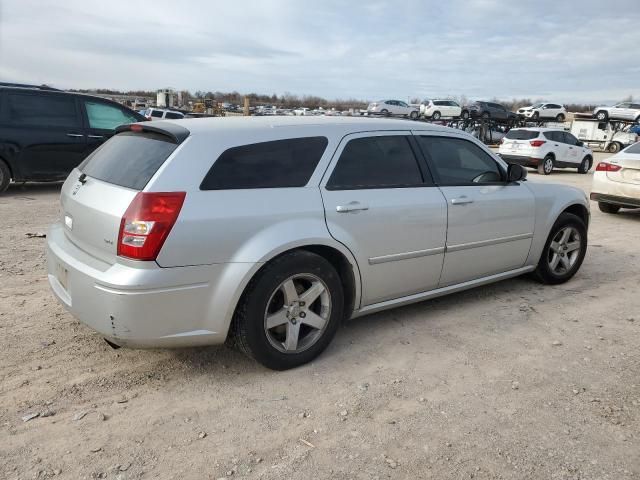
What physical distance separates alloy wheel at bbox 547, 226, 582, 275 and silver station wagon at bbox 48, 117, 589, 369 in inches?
44.9

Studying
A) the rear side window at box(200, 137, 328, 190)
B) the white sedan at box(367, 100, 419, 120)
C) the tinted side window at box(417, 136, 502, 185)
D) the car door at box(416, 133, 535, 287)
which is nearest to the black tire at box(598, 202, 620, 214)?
the car door at box(416, 133, 535, 287)

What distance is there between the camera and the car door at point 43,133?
8805mm

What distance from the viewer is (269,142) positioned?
3316 mm

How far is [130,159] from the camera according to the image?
3.20m

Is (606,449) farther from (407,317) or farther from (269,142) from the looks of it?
(269,142)

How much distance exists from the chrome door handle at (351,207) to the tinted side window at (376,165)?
13cm

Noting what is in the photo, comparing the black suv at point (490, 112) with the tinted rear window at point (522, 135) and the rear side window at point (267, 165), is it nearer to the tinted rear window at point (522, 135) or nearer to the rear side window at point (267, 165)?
the tinted rear window at point (522, 135)

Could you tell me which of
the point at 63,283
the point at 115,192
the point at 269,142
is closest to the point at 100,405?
the point at 63,283

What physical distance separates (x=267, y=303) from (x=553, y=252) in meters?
3.36

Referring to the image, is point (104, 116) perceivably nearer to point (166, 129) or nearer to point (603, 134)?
point (166, 129)

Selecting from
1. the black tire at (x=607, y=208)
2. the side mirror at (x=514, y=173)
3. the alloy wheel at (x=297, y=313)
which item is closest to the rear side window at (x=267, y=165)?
the alloy wheel at (x=297, y=313)

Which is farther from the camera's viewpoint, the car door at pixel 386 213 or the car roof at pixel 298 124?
the car door at pixel 386 213

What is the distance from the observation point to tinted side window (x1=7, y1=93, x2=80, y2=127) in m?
8.85

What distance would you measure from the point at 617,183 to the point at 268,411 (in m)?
8.48
